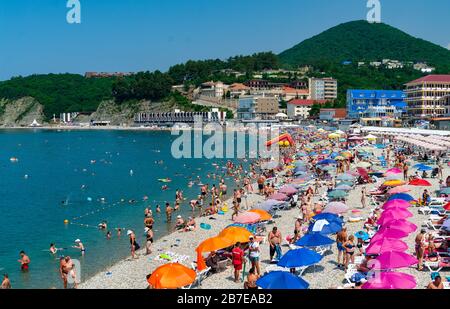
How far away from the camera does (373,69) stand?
529 feet

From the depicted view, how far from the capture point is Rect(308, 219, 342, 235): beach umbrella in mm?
15773

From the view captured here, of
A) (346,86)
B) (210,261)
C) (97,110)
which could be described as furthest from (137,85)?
(210,261)

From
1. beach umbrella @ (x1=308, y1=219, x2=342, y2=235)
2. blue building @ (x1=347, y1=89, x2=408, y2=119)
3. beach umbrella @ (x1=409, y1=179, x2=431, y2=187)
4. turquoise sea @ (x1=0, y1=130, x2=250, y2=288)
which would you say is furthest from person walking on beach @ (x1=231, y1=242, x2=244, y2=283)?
blue building @ (x1=347, y1=89, x2=408, y2=119)

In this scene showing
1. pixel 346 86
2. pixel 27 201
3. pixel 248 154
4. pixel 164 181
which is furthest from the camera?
pixel 346 86

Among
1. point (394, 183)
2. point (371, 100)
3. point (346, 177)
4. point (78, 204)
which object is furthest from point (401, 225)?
point (371, 100)

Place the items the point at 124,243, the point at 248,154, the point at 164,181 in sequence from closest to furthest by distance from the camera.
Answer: the point at 124,243, the point at 164,181, the point at 248,154

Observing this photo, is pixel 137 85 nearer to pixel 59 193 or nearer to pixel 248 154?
pixel 248 154

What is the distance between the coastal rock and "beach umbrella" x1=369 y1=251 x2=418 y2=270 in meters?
194

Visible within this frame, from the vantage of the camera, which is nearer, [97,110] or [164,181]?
[164,181]

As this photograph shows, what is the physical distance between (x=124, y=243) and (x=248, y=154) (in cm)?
3905

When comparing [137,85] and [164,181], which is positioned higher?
[137,85]

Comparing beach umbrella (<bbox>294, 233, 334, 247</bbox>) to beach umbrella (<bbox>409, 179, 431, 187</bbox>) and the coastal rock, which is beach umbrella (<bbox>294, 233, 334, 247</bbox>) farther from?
the coastal rock

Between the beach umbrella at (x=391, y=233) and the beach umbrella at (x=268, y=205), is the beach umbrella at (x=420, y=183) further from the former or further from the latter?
the beach umbrella at (x=391, y=233)

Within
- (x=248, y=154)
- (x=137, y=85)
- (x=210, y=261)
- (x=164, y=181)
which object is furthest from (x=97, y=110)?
(x=210, y=261)
